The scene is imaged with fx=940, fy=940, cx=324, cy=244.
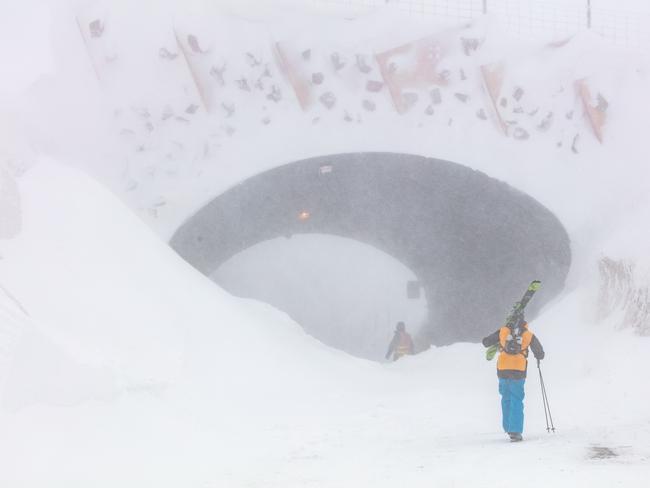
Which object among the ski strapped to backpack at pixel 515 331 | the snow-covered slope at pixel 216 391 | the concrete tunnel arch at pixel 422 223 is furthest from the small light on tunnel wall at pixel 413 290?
the ski strapped to backpack at pixel 515 331

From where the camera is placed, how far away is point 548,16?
19062 millimetres

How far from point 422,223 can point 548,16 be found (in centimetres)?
523

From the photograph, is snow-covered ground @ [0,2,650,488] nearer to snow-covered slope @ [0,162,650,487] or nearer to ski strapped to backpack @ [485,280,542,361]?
snow-covered slope @ [0,162,650,487]

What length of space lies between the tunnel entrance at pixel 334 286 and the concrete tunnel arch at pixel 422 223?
1583 millimetres

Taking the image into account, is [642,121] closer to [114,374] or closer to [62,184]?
[62,184]

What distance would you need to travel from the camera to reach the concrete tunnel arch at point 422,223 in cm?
1822

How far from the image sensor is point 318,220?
71.6 ft

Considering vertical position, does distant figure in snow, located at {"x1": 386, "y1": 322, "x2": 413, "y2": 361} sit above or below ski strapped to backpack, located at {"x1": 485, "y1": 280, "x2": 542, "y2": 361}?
above

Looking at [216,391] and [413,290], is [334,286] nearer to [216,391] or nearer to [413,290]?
[413,290]

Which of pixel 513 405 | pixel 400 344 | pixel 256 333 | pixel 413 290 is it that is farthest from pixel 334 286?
pixel 513 405

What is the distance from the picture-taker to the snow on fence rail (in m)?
18.5

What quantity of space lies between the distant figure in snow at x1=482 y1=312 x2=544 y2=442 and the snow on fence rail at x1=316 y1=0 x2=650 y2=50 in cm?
1113

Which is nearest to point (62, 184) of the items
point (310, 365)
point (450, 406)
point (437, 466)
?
point (310, 365)

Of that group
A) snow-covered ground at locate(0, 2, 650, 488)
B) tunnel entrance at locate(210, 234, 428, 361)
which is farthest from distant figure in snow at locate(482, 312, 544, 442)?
tunnel entrance at locate(210, 234, 428, 361)
